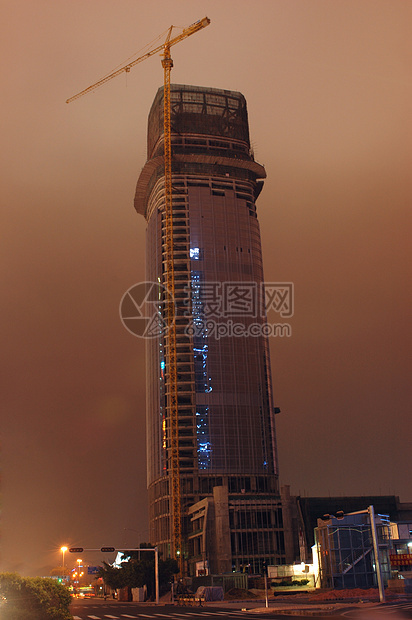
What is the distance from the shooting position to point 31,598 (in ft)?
134

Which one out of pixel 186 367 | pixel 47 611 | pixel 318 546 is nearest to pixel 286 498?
pixel 186 367

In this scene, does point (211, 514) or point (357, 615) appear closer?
point (357, 615)

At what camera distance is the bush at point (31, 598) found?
130 ft

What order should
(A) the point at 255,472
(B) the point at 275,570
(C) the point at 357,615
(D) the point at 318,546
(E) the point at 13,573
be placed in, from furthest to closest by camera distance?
(A) the point at 255,472 → (B) the point at 275,570 → (D) the point at 318,546 → (C) the point at 357,615 → (E) the point at 13,573

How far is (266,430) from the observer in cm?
19725

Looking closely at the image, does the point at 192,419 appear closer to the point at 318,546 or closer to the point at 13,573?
the point at 318,546

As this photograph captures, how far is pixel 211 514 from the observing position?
16450 centimetres

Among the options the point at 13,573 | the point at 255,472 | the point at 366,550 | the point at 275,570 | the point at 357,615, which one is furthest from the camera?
the point at 255,472

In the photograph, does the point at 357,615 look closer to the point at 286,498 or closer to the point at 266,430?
the point at 286,498

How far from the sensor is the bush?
3950 cm

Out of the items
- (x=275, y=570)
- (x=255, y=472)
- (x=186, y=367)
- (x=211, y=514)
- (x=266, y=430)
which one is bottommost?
(x=275, y=570)

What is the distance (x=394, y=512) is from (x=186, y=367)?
76109mm

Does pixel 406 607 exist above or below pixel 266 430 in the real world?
below

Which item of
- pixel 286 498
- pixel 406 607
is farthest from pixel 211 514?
pixel 406 607
